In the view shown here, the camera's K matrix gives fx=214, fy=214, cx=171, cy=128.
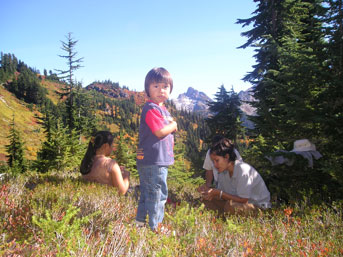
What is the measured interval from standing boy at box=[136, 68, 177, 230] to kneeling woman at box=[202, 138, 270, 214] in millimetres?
1171

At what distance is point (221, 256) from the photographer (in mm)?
2035

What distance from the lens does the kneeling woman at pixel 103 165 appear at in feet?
13.9

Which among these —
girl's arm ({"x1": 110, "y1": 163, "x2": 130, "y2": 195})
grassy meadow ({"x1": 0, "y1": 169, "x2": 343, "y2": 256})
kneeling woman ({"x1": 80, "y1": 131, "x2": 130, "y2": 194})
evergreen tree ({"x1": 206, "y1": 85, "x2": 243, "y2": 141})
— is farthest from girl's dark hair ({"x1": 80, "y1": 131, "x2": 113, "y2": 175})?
evergreen tree ({"x1": 206, "y1": 85, "x2": 243, "y2": 141})

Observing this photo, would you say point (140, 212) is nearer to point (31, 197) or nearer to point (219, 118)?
point (31, 197)

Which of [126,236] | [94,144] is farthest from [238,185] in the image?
[94,144]

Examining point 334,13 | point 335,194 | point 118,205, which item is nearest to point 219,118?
point 334,13

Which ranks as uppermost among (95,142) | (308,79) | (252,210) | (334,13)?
(334,13)

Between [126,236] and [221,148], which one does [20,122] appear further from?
[126,236]

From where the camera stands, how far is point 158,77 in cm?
287

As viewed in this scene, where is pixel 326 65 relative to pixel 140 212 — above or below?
above

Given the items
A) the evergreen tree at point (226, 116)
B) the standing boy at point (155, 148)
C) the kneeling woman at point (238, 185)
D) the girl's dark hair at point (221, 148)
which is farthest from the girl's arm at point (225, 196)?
the evergreen tree at point (226, 116)

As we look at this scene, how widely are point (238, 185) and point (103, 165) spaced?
8.66ft

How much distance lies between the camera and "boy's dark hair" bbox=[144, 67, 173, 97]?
9.43 ft

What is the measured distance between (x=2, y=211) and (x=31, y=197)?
630 mm
